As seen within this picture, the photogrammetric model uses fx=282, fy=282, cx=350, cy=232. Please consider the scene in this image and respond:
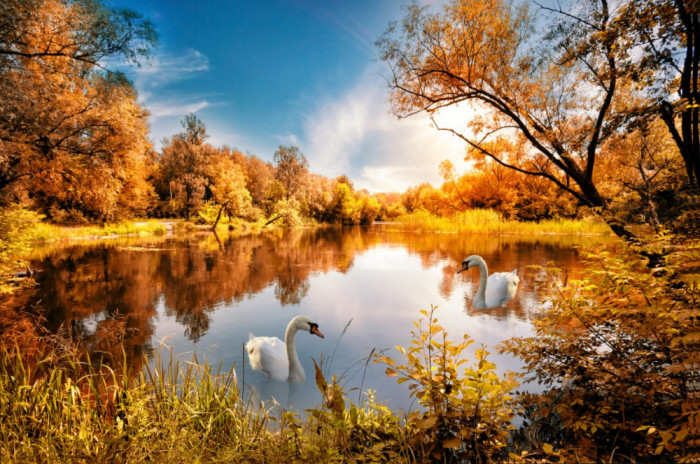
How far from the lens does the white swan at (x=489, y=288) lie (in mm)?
6359

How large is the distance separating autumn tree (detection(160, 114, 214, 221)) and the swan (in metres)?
34.2

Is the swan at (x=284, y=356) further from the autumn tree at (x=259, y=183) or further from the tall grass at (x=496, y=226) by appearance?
the autumn tree at (x=259, y=183)

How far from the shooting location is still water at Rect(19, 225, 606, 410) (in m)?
4.16

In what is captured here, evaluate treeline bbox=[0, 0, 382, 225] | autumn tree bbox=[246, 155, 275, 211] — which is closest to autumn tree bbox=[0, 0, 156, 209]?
treeline bbox=[0, 0, 382, 225]

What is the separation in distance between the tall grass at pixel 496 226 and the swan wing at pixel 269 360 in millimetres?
23913

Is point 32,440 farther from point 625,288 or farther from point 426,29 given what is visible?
point 426,29

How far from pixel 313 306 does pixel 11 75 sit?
378 inches

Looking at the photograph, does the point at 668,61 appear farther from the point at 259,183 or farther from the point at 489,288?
the point at 259,183

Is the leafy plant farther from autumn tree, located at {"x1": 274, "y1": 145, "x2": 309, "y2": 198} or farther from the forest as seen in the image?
autumn tree, located at {"x1": 274, "y1": 145, "x2": 309, "y2": 198}

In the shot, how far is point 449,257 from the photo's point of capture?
13.3 metres

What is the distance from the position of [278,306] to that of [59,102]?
10.7 meters

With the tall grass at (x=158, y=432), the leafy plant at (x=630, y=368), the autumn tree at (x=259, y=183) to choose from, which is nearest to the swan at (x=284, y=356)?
the tall grass at (x=158, y=432)

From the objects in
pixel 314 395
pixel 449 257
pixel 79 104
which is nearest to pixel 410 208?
pixel 449 257

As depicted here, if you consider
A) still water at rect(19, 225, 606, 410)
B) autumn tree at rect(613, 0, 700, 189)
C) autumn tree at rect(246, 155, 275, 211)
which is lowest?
still water at rect(19, 225, 606, 410)
